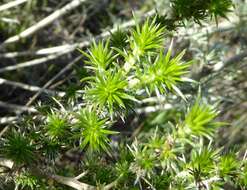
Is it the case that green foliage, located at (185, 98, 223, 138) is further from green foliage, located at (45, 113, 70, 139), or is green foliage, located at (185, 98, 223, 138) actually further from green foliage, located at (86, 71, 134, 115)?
green foliage, located at (45, 113, 70, 139)

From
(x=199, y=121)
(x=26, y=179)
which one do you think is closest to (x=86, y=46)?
(x=26, y=179)

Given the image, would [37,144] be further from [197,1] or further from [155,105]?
[155,105]

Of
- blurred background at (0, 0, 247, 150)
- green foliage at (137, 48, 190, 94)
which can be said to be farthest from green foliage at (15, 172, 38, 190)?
blurred background at (0, 0, 247, 150)

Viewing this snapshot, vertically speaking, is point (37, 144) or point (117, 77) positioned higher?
point (117, 77)

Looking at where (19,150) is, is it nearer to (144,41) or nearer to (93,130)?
(93,130)

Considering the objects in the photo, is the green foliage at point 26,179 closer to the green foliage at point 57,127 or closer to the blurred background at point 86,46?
the green foliage at point 57,127

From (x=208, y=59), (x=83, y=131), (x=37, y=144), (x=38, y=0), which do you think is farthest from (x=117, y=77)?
(x=38, y=0)
